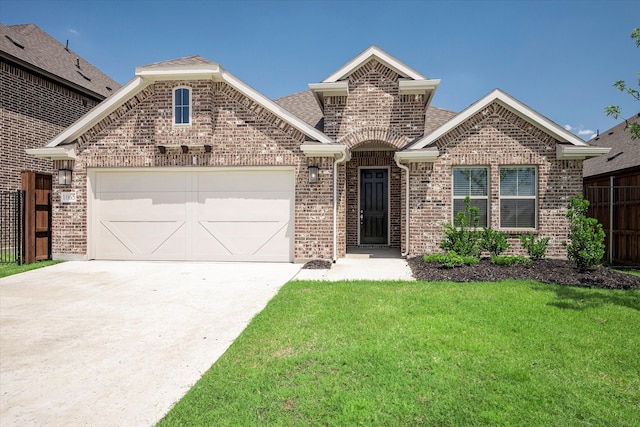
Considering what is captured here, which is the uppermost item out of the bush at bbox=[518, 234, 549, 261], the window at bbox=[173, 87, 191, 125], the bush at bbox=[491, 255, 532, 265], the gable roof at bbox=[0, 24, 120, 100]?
the gable roof at bbox=[0, 24, 120, 100]

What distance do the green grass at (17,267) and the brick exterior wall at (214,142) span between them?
1.05m

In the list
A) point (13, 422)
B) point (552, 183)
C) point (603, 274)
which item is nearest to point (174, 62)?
point (13, 422)

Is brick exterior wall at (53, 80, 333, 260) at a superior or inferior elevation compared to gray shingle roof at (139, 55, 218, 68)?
inferior

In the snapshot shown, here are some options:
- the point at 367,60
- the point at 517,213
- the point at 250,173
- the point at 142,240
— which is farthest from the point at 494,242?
the point at 142,240

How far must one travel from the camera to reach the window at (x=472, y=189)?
10.5m

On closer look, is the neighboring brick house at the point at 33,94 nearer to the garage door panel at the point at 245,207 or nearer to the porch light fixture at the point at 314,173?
the garage door panel at the point at 245,207

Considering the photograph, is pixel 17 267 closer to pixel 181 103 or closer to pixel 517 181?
pixel 181 103

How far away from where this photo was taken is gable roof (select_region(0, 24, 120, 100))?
547 inches

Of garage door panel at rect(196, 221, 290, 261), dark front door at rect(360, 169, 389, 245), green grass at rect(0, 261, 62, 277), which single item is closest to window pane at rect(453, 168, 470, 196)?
dark front door at rect(360, 169, 389, 245)

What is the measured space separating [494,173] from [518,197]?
0.96m

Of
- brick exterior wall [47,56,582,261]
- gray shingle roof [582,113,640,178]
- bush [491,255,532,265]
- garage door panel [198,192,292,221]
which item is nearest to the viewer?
bush [491,255,532,265]

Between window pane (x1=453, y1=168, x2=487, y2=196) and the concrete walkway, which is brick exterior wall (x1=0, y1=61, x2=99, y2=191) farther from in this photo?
window pane (x1=453, y1=168, x2=487, y2=196)

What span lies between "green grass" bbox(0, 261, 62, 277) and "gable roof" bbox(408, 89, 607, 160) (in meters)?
10.3

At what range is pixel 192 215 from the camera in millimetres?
10547
